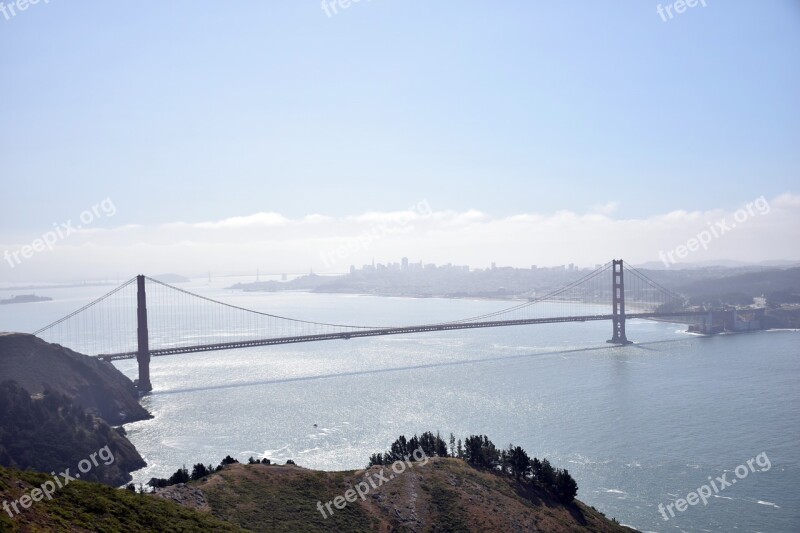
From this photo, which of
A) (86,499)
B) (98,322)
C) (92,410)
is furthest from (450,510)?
(98,322)

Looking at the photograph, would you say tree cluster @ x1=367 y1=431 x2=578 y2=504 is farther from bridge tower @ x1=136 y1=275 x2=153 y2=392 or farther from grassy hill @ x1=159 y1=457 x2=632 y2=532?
bridge tower @ x1=136 y1=275 x2=153 y2=392

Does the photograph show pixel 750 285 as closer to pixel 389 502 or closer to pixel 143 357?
pixel 143 357

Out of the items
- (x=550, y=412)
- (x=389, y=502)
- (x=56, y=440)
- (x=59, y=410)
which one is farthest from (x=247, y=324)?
(x=389, y=502)

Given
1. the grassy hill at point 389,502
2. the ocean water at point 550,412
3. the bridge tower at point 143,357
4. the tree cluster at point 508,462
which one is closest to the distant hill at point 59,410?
the ocean water at point 550,412

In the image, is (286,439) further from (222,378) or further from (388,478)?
(222,378)

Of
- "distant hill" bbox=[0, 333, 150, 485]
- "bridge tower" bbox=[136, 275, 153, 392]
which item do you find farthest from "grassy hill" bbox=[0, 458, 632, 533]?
"bridge tower" bbox=[136, 275, 153, 392]
